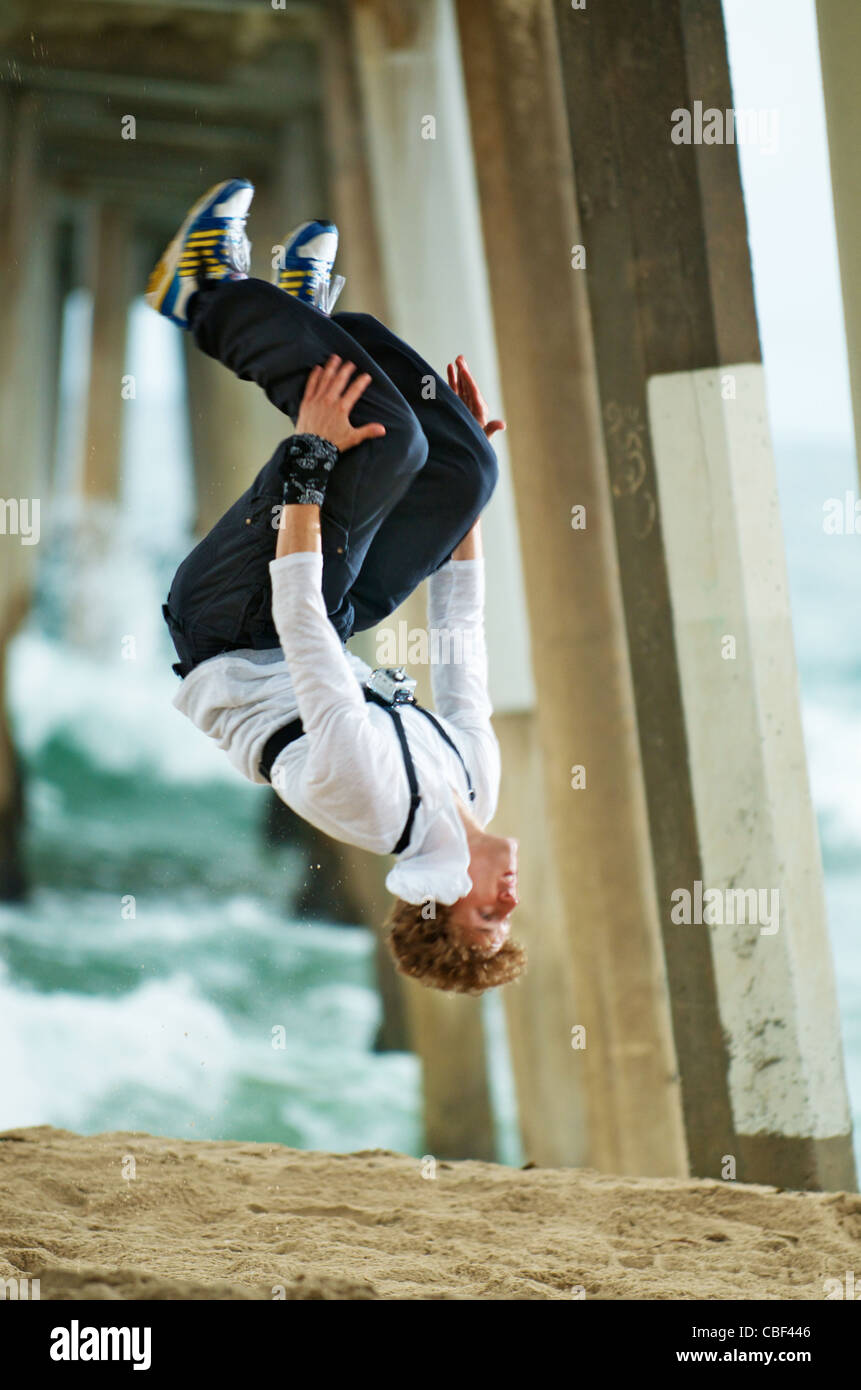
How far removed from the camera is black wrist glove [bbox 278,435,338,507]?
2.87m

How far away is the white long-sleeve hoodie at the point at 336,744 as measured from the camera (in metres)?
2.77

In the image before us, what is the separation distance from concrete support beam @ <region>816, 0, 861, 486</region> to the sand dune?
84.0 inches

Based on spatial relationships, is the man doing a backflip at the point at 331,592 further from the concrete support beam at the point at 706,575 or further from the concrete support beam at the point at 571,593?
the concrete support beam at the point at 571,593

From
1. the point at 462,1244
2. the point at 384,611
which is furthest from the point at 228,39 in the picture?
the point at 462,1244

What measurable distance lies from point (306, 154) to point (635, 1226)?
5164 millimetres

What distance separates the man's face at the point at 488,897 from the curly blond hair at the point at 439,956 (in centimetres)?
2

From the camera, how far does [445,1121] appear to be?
6281 millimetres

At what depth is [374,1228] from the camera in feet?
11.6

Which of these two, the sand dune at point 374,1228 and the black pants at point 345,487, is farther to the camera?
the sand dune at point 374,1228

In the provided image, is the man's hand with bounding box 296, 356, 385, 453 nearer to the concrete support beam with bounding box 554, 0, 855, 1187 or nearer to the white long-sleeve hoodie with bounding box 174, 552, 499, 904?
the white long-sleeve hoodie with bounding box 174, 552, 499, 904
